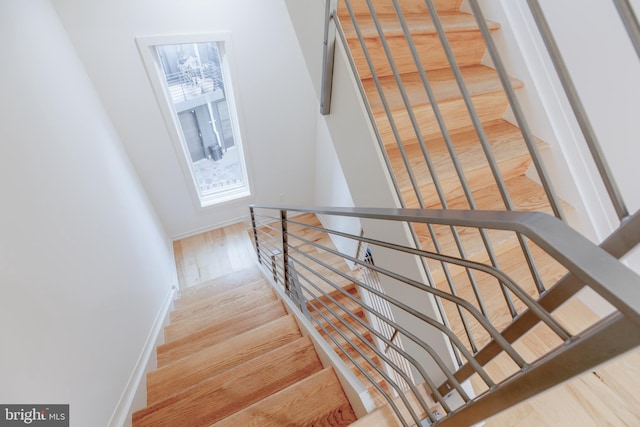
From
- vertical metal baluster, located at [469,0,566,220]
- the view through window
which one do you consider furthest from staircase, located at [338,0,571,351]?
the view through window

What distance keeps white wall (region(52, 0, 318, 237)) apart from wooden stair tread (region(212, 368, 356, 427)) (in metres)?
3.02

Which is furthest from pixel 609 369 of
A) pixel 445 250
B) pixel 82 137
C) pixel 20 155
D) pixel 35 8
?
pixel 35 8

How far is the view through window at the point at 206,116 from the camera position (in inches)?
122

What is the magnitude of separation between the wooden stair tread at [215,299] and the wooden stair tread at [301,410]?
57.6 inches

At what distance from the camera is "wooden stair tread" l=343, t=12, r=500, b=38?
113 cm

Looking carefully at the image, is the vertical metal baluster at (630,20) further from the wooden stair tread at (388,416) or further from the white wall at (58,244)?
the white wall at (58,244)

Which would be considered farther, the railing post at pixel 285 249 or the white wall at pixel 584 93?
the railing post at pixel 285 249

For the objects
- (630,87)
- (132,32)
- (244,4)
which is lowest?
(630,87)

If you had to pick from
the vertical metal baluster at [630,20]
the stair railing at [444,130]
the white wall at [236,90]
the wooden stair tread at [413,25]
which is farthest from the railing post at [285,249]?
the white wall at [236,90]

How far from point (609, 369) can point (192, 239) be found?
426 cm

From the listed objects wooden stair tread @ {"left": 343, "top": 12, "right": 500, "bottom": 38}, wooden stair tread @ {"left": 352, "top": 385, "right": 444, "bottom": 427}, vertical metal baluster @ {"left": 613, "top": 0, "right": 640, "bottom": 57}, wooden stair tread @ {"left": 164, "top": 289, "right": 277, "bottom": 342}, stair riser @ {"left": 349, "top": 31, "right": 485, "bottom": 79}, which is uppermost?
wooden stair tread @ {"left": 343, "top": 12, "right": 500, "bottom": 38}

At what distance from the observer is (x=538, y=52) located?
1.16 metres

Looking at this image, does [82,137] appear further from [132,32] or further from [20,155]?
[132,32]

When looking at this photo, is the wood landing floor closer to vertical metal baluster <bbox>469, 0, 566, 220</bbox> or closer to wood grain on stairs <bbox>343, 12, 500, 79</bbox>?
vertical metal baluster <bbox>469, 0, 566, 220</bbox>
